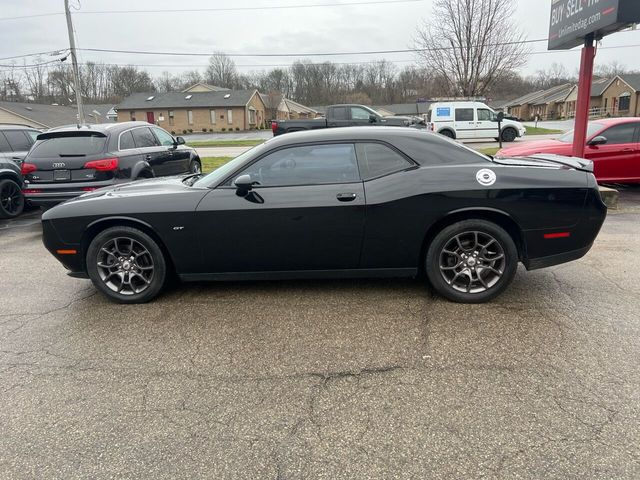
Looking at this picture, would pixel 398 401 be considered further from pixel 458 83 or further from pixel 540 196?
pixel 458 83

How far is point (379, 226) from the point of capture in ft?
12.8

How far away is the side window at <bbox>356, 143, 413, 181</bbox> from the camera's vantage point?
3.97 meters

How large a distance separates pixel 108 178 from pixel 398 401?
6119 millimetres

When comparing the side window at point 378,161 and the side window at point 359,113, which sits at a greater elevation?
the side window at point 359,113

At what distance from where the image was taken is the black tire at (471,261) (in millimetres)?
3877

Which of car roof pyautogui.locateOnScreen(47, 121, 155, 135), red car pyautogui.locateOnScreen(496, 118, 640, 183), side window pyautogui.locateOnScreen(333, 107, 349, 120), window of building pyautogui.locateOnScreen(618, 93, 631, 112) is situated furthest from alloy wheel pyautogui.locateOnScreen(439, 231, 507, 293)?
window of building pyautogui.locateOnScreen(618, 93, 631, 112)

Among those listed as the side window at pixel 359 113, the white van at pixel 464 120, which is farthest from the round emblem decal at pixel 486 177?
the white van at pixel 464 120

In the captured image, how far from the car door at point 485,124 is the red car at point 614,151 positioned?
13.2 meters

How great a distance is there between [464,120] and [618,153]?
1351 centimetres

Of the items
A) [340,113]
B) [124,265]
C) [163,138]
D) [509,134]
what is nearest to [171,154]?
[163,138]

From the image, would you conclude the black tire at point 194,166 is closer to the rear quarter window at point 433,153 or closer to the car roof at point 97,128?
the car roof at point 97,128

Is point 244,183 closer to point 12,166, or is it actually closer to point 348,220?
point 348,220

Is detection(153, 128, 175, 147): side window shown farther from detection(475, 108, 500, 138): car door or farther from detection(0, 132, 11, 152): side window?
detection(475, 108, 500, 138): car door

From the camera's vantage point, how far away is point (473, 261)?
395 cm
